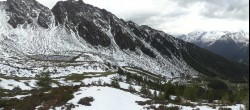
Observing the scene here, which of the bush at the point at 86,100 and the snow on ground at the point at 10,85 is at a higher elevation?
the bush at the point at 86,100

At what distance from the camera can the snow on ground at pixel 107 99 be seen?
51344mm

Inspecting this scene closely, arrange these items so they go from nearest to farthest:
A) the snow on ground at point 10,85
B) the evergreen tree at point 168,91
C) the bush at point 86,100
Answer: the bush at point 86,100, the evergreen tree at point 168,91, the snow on ground at point 10,85

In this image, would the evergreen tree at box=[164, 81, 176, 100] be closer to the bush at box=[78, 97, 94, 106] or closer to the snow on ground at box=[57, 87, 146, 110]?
the snow on ground at box=[57, 87, 146, 110]

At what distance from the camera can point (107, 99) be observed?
5469cm

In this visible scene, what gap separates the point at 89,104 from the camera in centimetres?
5238

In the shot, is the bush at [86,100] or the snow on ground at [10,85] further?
the snow on ground at [10,85]

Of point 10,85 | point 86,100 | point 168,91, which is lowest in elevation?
point 10,85

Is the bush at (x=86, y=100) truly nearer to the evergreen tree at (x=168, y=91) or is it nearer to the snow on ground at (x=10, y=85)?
the evergreen tree at (x=168, y=91)

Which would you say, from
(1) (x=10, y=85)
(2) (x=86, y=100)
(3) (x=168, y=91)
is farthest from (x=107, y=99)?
(1) (x=10, y=85)

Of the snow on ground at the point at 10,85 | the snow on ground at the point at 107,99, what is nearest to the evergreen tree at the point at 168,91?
the snow on ground at the point at 107,99

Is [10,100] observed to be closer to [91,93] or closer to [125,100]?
[91,93]

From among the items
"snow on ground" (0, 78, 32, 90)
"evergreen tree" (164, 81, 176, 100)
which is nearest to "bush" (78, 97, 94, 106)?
"evergreen tree" (164, 81, 176, 100)

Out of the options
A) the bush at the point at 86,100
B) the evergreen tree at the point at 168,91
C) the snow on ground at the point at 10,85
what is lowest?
the snow on ground at the point at 10,85

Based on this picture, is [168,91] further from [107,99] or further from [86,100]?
[86,100]
